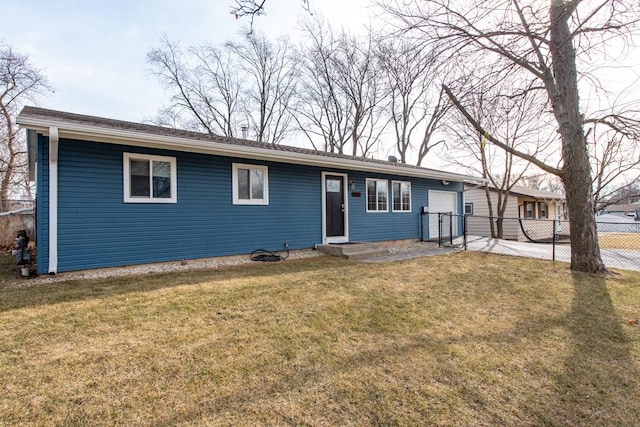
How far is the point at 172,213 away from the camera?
6.17 m

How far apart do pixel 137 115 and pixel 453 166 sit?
788 inches

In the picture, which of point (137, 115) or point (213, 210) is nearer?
point (213, 210)

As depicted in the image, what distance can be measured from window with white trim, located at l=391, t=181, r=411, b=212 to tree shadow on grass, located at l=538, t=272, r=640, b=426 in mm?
6689

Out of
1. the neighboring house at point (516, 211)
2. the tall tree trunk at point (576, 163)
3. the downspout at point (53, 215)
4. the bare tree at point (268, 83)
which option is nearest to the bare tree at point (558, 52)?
the tall tree trunk at point (576, 163)

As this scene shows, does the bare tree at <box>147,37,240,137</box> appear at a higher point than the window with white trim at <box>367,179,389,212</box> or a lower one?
higher

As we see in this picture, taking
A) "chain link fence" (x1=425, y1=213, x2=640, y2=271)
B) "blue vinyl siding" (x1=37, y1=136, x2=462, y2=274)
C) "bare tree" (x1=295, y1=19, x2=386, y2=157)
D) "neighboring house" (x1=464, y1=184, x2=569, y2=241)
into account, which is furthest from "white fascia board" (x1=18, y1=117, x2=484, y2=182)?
"bare tree" (x1=295, y1=19, x2=386, y2=157)

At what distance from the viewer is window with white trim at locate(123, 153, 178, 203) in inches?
223

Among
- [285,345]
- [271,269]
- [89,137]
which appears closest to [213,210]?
[271,269]

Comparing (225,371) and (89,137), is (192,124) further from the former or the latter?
(225,371)

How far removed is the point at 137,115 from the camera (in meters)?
19.4

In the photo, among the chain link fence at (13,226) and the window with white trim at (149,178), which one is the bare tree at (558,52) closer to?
the window with white trim at (149,178)

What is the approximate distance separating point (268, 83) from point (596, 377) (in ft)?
72.8

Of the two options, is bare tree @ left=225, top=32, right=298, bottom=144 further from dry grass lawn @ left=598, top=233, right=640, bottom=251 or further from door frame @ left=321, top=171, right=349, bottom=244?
dry grass lawn @ left=598, top=233, right=640, bottom=251

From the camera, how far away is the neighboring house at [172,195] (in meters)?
5.06
